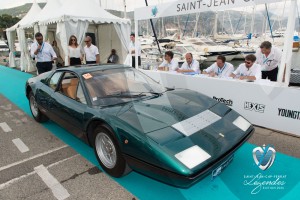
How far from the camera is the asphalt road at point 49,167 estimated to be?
2504mm

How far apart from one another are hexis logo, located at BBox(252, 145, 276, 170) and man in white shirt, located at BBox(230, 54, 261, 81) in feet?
5.73

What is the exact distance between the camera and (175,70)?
20.3 feet

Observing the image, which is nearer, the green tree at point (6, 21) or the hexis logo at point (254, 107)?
the hexis logo at point (254, 107)

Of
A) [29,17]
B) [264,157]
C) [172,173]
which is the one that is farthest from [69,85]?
[29,17]

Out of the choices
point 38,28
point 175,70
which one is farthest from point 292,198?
point 38,28

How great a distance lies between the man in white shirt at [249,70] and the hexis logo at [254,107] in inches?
19.4

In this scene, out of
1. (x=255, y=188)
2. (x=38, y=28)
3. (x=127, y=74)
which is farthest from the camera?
(x=38, y=28)

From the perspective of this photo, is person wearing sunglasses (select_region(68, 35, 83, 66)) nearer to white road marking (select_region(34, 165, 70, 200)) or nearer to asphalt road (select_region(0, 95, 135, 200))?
asphalt road (select_region(0, 95, 135, 200))

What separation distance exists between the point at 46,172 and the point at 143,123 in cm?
152

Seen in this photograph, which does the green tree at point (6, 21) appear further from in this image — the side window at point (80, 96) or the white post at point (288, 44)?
the white post at point (288, 44)

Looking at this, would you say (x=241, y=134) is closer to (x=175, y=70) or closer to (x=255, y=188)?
(x=255, y=188)

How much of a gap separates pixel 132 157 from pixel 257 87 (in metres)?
2.95

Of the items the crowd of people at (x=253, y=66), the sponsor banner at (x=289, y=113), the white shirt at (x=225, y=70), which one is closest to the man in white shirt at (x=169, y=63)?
the crowd of people at (x=253, y=66)

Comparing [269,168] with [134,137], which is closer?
[134,137]
